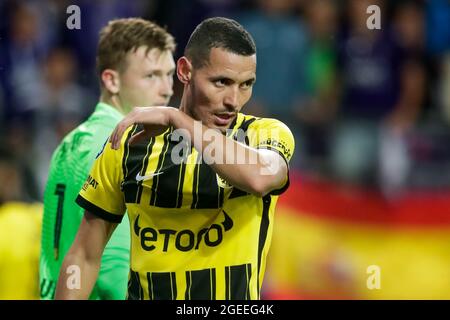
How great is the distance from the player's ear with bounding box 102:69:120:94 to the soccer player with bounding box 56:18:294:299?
1199 millimetres

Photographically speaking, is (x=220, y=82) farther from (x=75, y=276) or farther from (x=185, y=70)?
(x=75, y=276)

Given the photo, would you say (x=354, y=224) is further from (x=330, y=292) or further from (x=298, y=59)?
(x=298, y=59)

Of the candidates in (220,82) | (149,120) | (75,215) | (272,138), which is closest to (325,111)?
(75,215)

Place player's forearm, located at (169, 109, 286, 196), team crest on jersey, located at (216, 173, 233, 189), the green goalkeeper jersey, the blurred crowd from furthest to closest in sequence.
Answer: the blurred crowd, the green goalkeeper jersey, team crest on jersey, located at (216, 173, 233, 189), player's forearm, located at (169, 109, 286, 196)

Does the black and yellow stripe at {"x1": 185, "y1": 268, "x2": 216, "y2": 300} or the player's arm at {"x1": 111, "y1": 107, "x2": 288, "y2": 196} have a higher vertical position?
the player's arm at {"x1": 111, "y1": 107, "x2": 288, "y2": 196}

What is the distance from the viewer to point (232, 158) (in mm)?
4305

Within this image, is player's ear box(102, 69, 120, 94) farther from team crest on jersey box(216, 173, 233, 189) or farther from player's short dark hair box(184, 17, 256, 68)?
team crest on jersey box(216, 173, 233, 189)

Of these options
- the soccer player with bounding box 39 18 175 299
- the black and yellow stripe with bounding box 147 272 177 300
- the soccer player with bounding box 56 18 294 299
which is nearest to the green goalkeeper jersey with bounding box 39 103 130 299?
the soccer player with bounding box 39 18 175 299

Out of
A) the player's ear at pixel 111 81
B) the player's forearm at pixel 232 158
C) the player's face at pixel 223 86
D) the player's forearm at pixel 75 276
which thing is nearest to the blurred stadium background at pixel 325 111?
the player's ear at pixel 111 81

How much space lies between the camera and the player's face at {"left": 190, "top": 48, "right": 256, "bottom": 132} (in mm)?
4562

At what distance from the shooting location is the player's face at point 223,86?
4562mm

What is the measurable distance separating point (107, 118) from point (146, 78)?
0.33 metres
